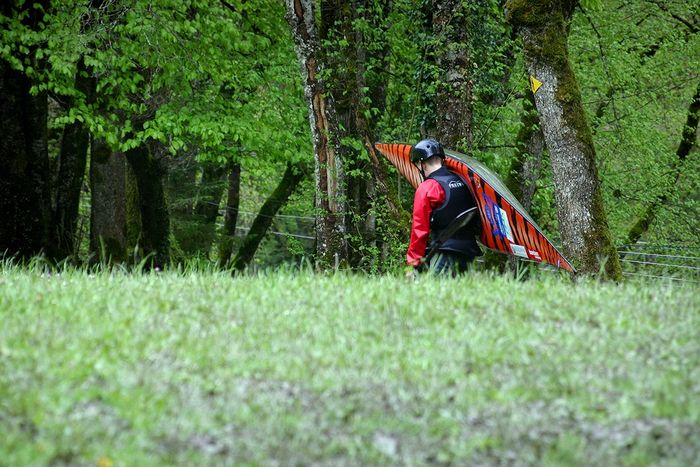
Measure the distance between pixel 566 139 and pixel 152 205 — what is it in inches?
480

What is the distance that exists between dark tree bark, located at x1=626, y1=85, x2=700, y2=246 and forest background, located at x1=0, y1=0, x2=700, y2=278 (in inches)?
2.4

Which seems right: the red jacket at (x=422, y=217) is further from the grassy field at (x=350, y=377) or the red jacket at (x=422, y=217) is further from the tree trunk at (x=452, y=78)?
the tree trunk at (x=452, y=78)

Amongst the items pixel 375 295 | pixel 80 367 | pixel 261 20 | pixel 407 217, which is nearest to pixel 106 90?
pixel 261 20

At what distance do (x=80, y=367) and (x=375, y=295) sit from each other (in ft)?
8.67

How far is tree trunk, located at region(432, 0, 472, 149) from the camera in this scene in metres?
12.9

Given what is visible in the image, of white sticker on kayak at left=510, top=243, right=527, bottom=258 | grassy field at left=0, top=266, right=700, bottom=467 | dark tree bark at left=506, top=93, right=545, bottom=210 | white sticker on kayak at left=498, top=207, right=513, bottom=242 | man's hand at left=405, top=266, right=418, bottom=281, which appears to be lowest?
grassy field at left=0, top=266, right=700, bottom=467

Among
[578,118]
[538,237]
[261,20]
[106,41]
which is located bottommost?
[538,237]

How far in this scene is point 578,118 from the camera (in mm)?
10023

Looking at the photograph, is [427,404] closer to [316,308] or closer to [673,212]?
[316,308]

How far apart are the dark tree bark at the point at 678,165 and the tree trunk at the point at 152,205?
11717 mm

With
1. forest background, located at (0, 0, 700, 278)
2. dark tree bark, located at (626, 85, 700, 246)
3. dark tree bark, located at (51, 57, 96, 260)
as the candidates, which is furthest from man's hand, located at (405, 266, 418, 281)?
dark tree bark, located at (626, 85, 700, 246)

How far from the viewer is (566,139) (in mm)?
10039

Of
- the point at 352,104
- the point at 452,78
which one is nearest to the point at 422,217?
the point at 452,78

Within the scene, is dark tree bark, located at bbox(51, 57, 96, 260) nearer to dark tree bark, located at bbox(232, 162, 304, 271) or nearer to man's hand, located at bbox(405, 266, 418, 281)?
dark tree bark, located at bbox(232, 162, 304, 271)
